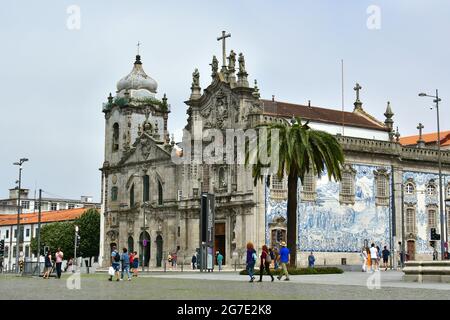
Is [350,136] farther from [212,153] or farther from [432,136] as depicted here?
[432,136]

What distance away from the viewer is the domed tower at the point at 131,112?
248 feet

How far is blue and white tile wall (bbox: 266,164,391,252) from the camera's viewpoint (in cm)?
5741

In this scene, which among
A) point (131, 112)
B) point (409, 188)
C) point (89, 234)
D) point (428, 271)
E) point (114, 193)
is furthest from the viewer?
point (89, 234)

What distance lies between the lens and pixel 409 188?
63.8 meters

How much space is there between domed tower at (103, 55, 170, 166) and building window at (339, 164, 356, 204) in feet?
70.1

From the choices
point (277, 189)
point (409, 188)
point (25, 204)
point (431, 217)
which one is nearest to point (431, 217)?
point (431, 217)

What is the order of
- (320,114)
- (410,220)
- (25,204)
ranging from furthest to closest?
(25,204) → (320,114) → (410,220)

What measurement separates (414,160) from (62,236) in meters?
41.6

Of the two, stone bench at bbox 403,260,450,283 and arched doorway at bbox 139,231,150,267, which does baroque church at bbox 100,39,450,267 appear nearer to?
arched doorway at bbox 139,231,150,267

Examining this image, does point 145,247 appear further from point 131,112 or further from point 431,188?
point 431,188

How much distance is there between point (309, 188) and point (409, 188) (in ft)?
33.9

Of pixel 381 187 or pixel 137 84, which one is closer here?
pixel 381 187

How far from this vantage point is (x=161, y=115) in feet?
254
